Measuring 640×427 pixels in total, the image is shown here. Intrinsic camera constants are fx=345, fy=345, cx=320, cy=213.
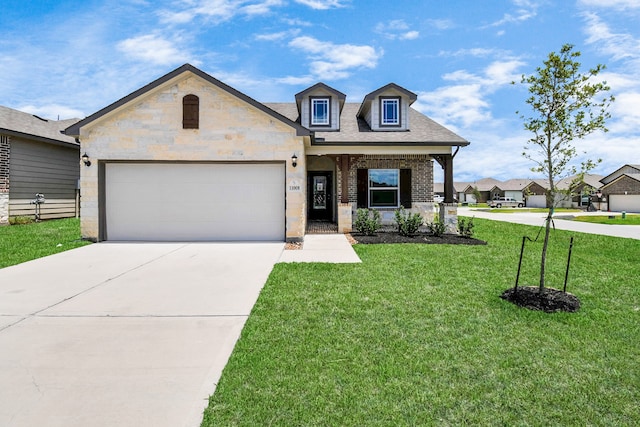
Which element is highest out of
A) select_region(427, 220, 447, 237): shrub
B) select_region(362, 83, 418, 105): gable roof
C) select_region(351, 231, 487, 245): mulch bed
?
select_region(362, 83, 418, 105): gable roof

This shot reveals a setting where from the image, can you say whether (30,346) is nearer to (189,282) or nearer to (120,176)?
(189,282)

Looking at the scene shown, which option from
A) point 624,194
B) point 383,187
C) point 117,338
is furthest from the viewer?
point 624,194

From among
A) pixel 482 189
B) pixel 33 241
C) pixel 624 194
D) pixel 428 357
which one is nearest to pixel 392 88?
pixel 428 357

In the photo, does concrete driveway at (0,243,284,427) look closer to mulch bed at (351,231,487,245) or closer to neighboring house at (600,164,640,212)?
mulch bed at (351,231,487,245)

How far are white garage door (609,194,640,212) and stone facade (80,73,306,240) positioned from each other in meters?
43.5

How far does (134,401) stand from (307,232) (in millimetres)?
10628

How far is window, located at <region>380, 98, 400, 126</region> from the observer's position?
14.8 m

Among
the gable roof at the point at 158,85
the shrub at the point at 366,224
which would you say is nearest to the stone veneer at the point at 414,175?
the shrub at the point at 366,224

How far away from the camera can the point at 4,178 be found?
14.7m

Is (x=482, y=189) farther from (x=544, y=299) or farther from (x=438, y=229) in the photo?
(x=544, y=299)

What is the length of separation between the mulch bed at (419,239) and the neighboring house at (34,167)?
15009mm

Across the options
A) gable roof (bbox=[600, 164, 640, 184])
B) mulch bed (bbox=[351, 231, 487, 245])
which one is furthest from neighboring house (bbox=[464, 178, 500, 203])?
mulch bed (bbox=[351, 231, 487, 245])

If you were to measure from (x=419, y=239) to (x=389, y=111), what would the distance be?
20.4ft

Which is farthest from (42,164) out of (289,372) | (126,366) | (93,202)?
(289,372)
